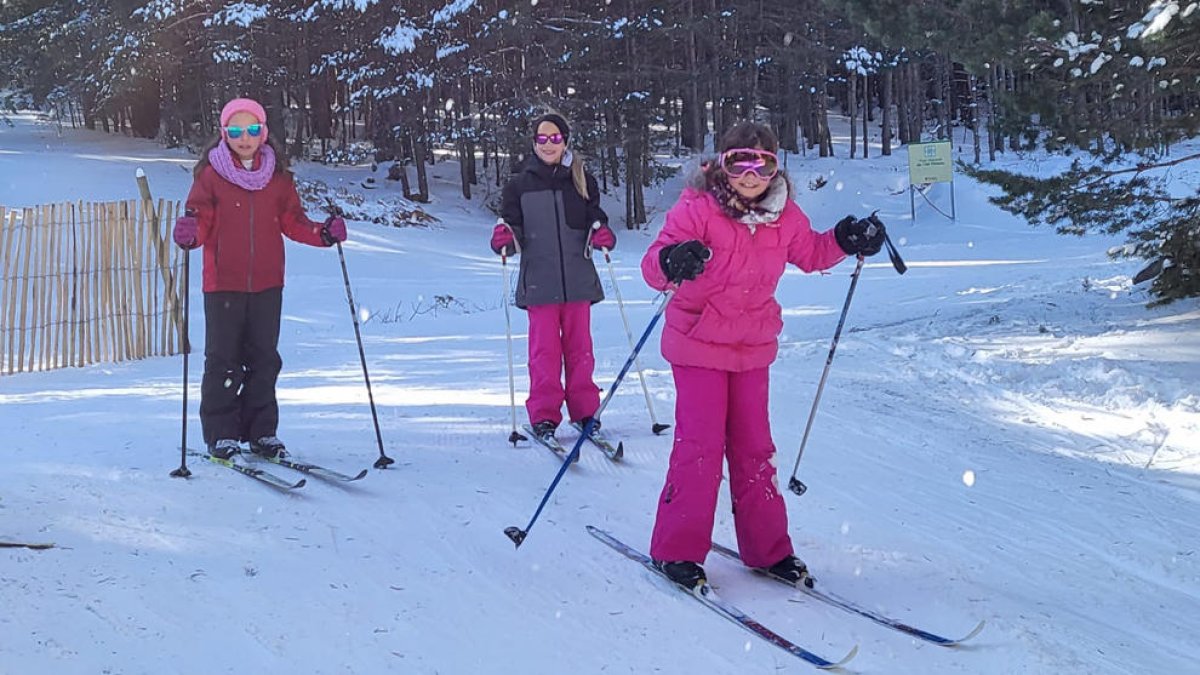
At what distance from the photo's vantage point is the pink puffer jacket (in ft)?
11.6

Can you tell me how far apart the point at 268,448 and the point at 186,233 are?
1.19m

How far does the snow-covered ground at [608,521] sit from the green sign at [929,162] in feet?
39.7

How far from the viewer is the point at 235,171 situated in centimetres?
480

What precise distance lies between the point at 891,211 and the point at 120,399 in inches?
871

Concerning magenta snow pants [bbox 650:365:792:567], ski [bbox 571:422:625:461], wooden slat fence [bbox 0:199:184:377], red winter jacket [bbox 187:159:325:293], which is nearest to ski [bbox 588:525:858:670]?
magenta snow pants [bbox 650:365:792:567]

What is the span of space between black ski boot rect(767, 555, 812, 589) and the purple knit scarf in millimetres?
3149

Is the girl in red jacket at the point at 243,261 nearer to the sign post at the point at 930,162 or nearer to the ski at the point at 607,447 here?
the ski at the point at 607,447

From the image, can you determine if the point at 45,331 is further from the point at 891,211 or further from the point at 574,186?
the point at 891,211

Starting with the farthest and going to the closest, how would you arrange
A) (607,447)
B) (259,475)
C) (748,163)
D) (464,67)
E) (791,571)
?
(464,67) → (607,447) → (259,475) → (791,571) → (748,163)

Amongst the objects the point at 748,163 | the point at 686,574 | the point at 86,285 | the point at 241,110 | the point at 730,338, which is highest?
the point at 241,110

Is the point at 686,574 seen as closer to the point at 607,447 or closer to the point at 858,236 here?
the point at 858,236

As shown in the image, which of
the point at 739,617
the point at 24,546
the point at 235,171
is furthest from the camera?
the point at 235,171

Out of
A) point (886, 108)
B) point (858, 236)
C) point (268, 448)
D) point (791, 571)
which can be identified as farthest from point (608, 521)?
point (886, 108)

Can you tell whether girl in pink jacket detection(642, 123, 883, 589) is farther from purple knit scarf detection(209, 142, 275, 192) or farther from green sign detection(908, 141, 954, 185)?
green sign detection(908, 141, 954, 185)
